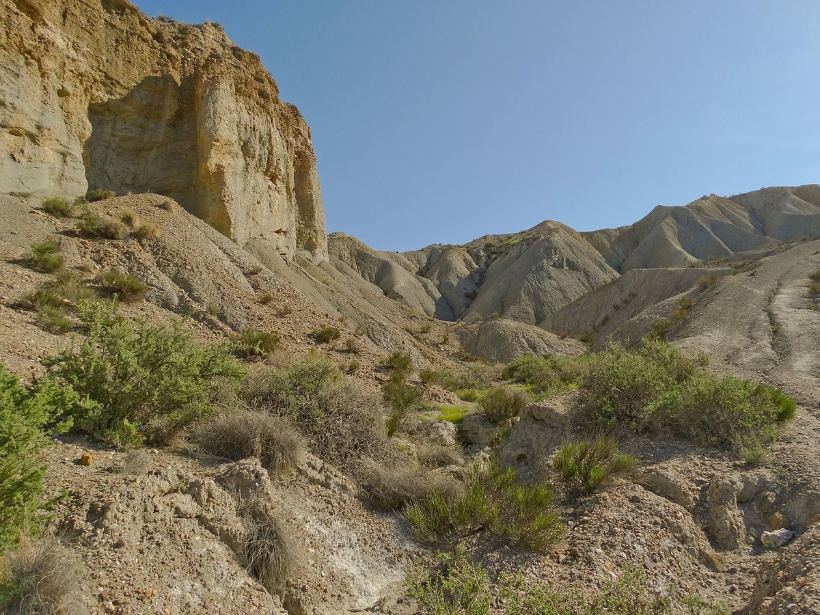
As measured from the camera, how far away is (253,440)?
580cm

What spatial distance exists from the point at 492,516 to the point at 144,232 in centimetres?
1407

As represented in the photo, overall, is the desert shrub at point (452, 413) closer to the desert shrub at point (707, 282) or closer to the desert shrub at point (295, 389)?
the desert shrub at point (295, 389)

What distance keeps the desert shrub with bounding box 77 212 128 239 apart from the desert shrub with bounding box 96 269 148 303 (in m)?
2.57

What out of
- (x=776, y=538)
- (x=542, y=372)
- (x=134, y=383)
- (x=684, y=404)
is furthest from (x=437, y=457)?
(x=542, y=372)

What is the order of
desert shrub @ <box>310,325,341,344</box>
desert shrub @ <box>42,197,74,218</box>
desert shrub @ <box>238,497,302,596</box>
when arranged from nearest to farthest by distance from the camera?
1. desert shrub @ <box>238,497,302,596</box>
2. desert shrub @ <box>42,197,74,218</box>
3. desert shrub @ <box>310,325,341,344</box>

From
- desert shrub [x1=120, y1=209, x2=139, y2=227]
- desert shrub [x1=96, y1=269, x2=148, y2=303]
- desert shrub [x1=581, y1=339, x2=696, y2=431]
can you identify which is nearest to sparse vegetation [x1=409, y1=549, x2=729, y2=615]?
desert shrub [x1=581, y1=339, x2=696, y2=431]

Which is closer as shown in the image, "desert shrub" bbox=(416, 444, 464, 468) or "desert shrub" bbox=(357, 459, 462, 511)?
"desert shrub" bbox=(357, 459, 462, 511)

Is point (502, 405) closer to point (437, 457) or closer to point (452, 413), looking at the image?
point (452, 413)

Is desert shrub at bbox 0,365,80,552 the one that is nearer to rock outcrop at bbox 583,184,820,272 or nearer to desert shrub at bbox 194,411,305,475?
desert shrub at bbox 194,411,305,475

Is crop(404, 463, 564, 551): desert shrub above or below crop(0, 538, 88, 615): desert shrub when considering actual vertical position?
below

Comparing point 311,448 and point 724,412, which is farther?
point 724,412

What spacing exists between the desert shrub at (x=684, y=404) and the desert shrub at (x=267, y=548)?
5.31 m

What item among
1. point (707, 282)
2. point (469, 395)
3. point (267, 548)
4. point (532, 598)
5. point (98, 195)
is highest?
point (98, 195)

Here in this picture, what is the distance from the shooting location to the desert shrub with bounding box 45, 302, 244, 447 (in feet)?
18.3
